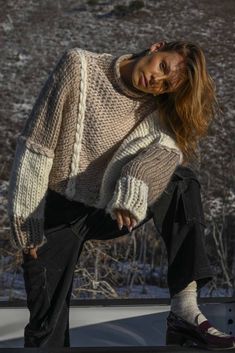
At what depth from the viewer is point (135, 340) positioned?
150 inches

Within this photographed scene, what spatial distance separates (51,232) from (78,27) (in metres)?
16.7

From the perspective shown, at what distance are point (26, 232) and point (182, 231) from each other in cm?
51

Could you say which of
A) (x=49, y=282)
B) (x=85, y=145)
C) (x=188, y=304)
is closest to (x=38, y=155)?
(x=85, y=145)

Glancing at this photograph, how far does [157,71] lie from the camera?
3.02 metres

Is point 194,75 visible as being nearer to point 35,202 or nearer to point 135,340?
point 35,202

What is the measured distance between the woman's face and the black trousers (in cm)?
31

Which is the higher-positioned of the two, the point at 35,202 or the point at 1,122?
the point at 35,202

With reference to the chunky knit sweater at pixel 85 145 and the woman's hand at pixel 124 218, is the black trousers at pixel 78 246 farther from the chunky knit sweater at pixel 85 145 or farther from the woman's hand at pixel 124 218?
the woman's hand at pixel 124 218

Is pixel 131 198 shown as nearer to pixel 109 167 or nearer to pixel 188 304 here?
pixel 109 167

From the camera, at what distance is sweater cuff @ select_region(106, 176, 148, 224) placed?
114 inches

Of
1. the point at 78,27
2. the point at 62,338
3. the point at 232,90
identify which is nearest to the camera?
the point at 62,338

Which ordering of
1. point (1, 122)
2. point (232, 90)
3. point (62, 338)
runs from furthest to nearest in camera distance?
point (232, 90)
point (1, 122)
point (62, 338)

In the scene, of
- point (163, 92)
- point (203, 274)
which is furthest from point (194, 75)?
point (203, 274)

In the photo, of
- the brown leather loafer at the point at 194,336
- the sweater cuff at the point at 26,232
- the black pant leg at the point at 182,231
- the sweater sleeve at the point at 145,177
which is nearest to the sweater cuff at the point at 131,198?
the sweater sleeve at the point at 145,177
